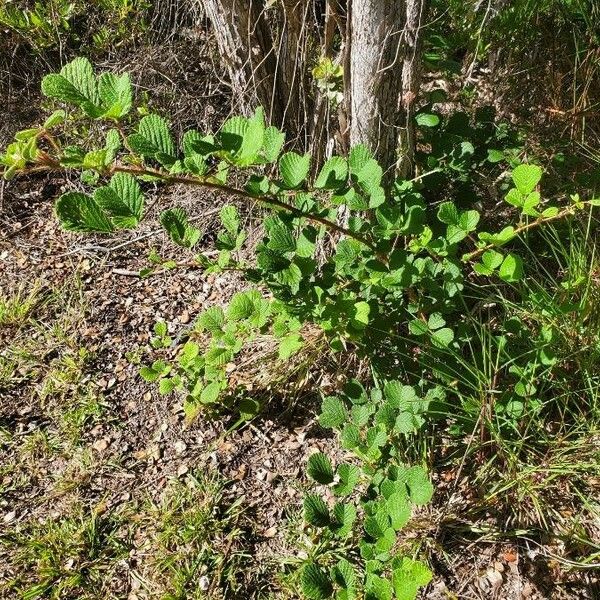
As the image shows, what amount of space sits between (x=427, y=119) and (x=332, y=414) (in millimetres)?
891

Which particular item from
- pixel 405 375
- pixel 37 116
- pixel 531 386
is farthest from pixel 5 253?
pixel 531 386

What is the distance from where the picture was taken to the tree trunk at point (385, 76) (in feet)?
5.02

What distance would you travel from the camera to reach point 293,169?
1323mm

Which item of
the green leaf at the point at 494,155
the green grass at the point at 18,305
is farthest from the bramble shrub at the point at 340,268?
the green grass at the point at 18,305

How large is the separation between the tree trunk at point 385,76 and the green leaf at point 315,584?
3.85 feet

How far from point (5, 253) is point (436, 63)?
6.65 feet

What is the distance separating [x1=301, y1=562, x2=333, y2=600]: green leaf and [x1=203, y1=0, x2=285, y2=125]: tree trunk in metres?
1.53

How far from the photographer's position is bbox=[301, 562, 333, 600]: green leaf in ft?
4.22

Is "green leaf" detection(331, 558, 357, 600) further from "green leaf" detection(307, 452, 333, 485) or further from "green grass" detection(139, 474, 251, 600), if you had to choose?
"green grass" detection(139, 474, 251, 600)

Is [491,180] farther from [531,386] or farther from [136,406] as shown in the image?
[136,406]

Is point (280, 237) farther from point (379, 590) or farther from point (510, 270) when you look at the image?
point (379, 590)

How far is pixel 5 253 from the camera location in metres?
2.71

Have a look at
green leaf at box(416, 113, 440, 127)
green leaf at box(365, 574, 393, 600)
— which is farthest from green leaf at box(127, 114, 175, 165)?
green leaf at box(365, 574, 393, 600)

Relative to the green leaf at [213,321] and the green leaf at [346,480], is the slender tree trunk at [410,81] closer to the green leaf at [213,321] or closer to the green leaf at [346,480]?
the green leaf at [213,321]
